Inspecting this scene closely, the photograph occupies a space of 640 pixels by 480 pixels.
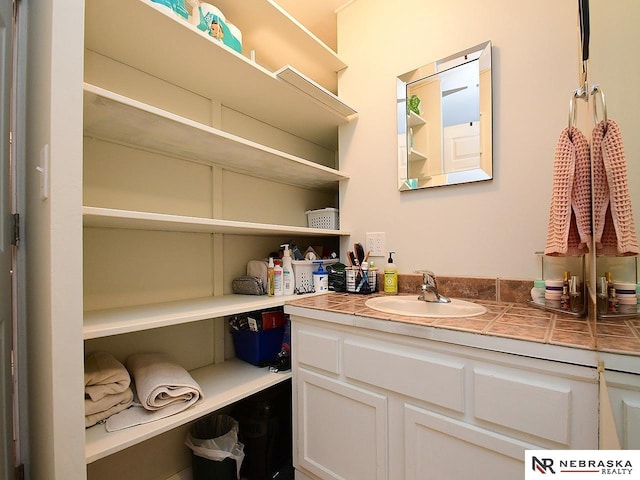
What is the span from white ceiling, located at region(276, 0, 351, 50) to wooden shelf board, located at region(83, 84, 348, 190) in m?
0.99

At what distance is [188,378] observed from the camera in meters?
1.12

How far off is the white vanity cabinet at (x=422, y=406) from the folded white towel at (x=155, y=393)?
460 mm

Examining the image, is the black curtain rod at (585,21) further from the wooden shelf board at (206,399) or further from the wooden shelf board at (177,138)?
the wooden shelf board at (206,399)

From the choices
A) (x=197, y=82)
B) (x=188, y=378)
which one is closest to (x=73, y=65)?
(x=197, y=82)

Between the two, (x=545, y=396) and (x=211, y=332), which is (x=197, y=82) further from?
(x=545, y=396)

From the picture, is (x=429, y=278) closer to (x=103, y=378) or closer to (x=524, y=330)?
(x=524, y=330)

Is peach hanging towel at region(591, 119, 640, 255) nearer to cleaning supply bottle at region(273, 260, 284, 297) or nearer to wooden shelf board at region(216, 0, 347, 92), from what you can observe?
cleaning supply bottle at region(273, 260, 284, 297)

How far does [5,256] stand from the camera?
3.09ft

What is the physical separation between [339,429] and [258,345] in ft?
1.79

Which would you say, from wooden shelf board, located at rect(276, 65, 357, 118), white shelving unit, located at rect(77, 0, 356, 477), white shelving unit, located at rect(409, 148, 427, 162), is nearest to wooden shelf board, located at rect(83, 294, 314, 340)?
white shelving unit, located at rect(77, 0, 356, 477)

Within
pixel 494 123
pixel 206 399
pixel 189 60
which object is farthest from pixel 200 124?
pixel 494 123

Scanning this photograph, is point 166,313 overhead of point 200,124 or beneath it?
beneath

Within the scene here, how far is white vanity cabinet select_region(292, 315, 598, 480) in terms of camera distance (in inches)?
28.6

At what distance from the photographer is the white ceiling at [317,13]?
170 cm
